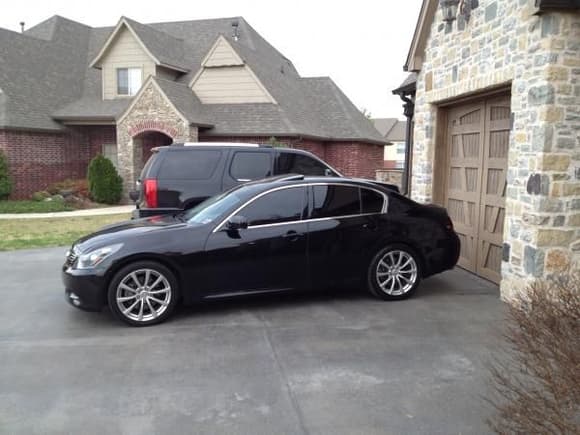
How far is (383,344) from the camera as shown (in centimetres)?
525

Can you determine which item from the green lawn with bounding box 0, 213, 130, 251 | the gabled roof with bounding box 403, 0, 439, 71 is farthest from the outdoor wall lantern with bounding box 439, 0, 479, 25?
the green lawn with bounding box 0, 213, 130, 251

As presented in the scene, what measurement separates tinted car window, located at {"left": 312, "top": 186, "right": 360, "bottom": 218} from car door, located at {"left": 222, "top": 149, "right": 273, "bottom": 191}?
2.54 m

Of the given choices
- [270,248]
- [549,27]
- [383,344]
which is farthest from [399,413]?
[549,27]

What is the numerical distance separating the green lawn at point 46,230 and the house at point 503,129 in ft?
26.3

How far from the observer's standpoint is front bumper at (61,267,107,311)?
569 cm

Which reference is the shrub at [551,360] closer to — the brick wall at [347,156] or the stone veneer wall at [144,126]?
the stone veneer wall at [144,126]

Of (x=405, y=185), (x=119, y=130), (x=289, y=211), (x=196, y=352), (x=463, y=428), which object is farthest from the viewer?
(x=119, y=130)

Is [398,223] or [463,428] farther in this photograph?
[398,223]

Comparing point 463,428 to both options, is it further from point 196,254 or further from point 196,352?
point 196,254

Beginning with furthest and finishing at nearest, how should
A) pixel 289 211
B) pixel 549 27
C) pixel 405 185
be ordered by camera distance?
1. pixel 405 185
2. pixel 289 211
3. pixel 549 27

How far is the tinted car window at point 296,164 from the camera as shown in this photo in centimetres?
923

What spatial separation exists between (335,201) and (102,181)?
15.4m

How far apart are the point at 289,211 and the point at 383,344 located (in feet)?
6.58

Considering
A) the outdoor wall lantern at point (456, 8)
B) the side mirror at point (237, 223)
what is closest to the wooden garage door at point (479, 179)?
the outdoor wall lantern at point (456, 8)
